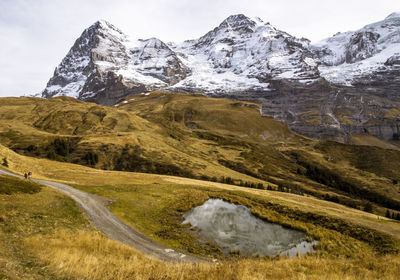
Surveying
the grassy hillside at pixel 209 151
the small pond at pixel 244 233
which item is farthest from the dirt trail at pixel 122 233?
the grassy hillside at pixel 209 151

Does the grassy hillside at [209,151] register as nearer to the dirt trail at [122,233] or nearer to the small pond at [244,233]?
the small pond at [244,233]

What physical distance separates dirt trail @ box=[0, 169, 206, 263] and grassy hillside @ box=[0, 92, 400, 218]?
169 feet

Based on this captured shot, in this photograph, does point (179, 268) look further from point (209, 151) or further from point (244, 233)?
point (209, 151)

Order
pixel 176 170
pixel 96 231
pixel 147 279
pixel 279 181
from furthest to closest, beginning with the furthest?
pixel 279 181, pixel 176 170, pixel 96 231, pixel 147 279

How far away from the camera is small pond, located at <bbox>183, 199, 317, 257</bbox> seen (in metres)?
23.0

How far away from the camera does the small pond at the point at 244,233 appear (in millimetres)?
22984

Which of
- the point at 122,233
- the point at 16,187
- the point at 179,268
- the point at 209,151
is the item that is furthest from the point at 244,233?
the point at 209,151

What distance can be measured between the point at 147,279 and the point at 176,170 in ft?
258

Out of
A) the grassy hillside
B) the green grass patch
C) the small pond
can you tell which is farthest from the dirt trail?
the grassy hillside

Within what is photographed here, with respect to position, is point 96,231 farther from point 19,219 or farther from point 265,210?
point 265,210

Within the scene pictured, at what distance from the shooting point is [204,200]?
39094 millimetres

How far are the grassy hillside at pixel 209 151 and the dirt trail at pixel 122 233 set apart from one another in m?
51.4

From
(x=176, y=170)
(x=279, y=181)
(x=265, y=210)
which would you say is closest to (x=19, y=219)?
(x=265, y=210)

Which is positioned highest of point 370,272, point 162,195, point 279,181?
point 370,272
